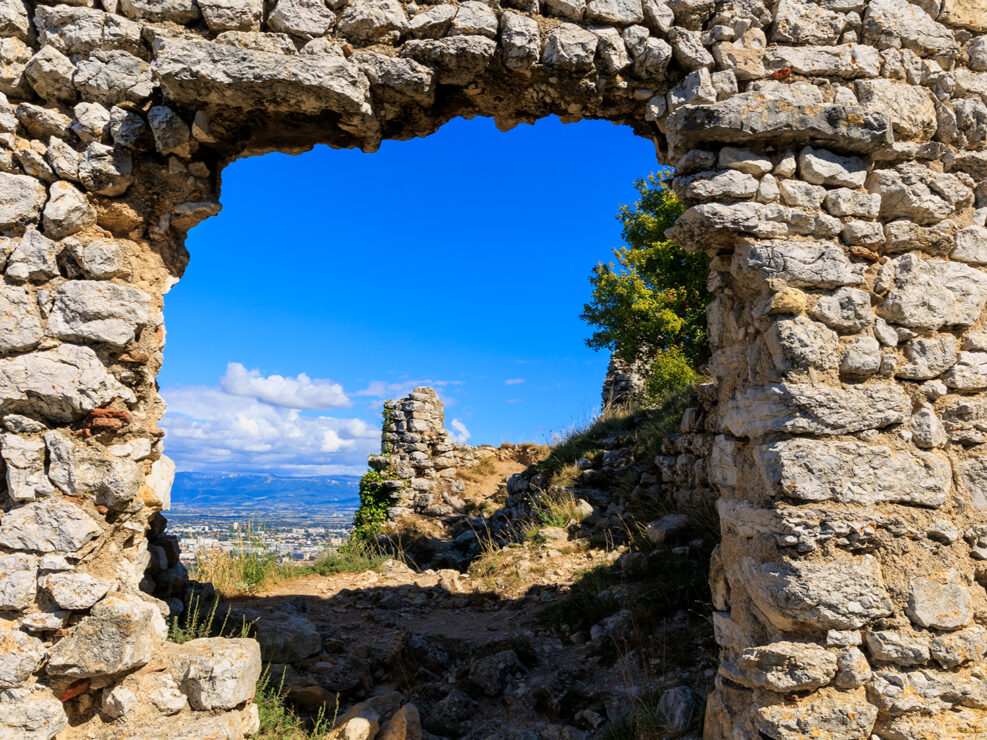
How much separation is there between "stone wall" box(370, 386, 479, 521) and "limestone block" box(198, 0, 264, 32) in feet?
32.9

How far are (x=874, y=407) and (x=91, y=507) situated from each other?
388 centimetres

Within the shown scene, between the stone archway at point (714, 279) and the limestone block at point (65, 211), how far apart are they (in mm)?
11

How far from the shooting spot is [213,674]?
320 cm

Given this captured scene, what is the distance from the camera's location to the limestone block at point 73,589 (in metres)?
2.88

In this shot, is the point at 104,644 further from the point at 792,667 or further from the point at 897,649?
the point at 897,649

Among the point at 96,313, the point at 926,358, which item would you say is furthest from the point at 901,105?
the point at 96,313

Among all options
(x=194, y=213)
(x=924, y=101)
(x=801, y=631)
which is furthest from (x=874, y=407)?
(x=194, y=213)

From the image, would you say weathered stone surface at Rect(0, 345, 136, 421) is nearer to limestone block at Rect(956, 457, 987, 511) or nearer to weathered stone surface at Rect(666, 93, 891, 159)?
weathered stone surface at Rect(666, 93, 891, 159)

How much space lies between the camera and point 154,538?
4.61 m

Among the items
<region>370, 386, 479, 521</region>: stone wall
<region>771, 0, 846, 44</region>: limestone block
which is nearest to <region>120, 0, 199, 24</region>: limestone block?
<region>771, 0, 846, 44</region>: limestone block

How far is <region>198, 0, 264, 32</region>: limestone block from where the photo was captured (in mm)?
3375

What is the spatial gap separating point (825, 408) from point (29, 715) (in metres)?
3.92

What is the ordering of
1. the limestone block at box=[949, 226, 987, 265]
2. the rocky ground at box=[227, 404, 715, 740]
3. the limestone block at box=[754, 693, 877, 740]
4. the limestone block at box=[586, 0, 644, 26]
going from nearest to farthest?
the limestone block at box=[754, 693, 877, 740], the limestone block at box=[949, 226, 987, 265], the limestone block at box=[586, 0, 644, 26], the rocky ground at box=[227, 404, 715, 740]

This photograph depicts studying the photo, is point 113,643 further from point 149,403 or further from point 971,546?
point 971,546
